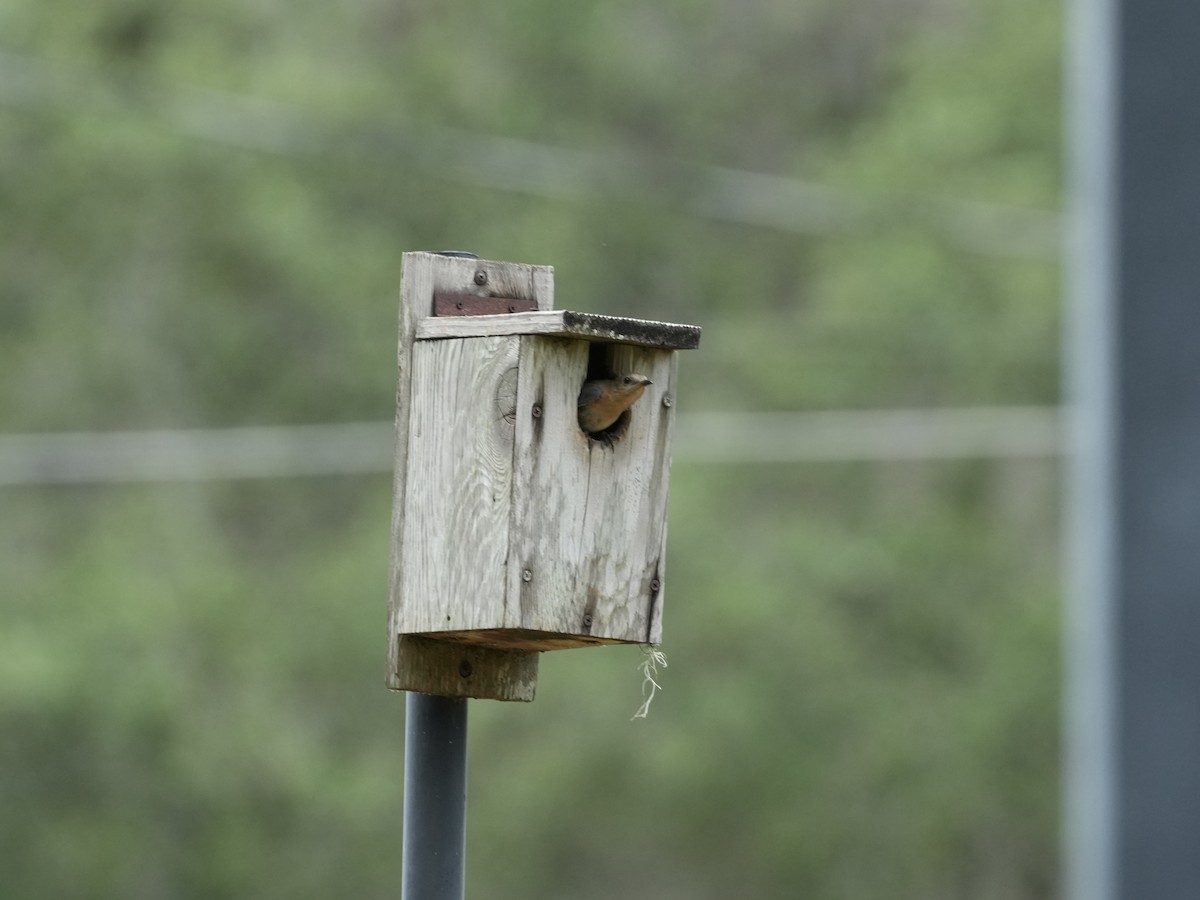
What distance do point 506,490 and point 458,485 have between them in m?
0.06

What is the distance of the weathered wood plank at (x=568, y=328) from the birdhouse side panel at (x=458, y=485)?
0.05 feet

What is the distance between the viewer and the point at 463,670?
2641 millimetres

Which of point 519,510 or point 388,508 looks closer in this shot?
point 519,510

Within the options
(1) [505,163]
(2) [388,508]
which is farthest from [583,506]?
(1) [505,163]

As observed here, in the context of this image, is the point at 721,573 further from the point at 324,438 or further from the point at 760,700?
the point at 324,438

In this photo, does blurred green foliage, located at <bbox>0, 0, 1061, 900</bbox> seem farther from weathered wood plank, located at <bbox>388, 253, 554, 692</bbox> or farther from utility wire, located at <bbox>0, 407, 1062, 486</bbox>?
weathered wood plank, located at <bbox>388, 253, 554, 692</bbox>

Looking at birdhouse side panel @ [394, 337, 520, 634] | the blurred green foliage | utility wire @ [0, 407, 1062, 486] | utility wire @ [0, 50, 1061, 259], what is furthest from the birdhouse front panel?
utility wire @ [0, 50, 1061, 259]

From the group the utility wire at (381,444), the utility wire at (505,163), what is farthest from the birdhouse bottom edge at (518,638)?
the utility wire at (505,163)

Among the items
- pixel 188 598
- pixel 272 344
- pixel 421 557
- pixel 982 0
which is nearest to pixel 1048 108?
pixel 982 0

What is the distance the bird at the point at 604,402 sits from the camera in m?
2.66

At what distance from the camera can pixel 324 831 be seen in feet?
51.3

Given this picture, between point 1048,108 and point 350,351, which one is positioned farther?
point 1048,108

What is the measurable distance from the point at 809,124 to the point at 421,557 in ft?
52.4

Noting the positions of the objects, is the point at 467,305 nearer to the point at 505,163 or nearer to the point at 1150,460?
the point at 1150,460
